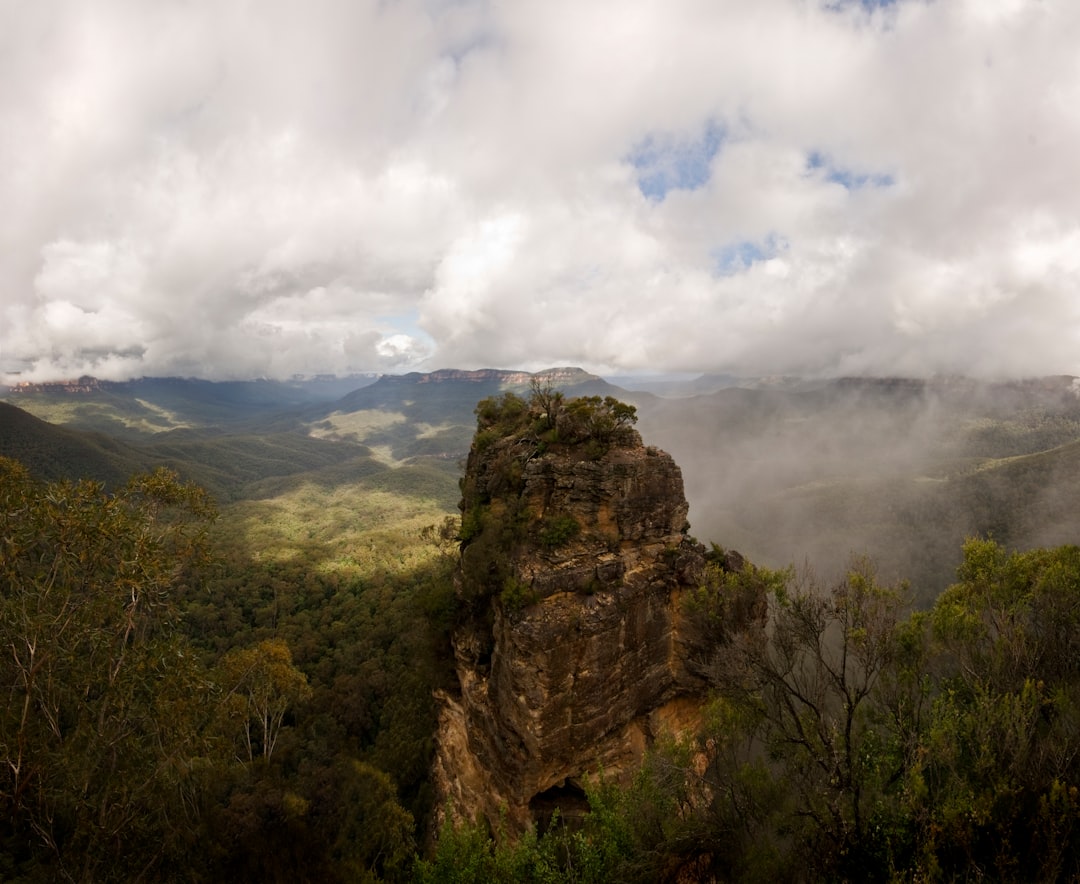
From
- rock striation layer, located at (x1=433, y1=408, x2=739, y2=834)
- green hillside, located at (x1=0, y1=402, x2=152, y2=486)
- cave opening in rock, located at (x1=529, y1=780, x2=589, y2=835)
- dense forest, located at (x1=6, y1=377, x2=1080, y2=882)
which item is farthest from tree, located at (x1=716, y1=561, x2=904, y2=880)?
green hillside, located at (x1=0, y1=402, x2=152, y2=486)

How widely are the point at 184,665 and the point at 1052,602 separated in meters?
27.1

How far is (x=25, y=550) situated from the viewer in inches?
471

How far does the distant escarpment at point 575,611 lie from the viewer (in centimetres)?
2470

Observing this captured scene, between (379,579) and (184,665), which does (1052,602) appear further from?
(379,579)

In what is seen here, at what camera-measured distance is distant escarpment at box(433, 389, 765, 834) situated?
24.7 metres

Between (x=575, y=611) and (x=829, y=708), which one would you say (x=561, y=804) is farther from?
(x=829, y=708)

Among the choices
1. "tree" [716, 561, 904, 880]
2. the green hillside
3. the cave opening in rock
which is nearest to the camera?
"tree" [716, 561, 904, 880]

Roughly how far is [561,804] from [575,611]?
1200 cm

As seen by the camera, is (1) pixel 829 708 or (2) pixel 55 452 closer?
(1) pixel 829 708

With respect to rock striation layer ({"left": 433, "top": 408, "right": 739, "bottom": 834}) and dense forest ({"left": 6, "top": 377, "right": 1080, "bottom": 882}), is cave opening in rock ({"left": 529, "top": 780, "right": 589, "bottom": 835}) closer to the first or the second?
rock striation layer ({"left": 433, "top": 408, "right": 739, "bottom": 834})

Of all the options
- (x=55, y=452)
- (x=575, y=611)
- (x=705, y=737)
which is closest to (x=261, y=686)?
(x=575, y=611)

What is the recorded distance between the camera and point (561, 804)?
2677cm

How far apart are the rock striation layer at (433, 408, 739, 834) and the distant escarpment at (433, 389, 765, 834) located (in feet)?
0.25

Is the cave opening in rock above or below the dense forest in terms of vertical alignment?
below
